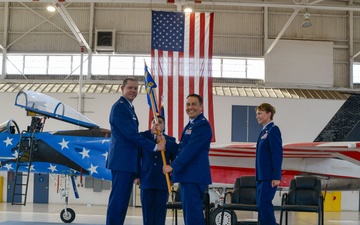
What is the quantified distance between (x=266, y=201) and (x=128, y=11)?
51.0 ft

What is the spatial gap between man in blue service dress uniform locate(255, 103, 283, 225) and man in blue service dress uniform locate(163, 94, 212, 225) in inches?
44.3

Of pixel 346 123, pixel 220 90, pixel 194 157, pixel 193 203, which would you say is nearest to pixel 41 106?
pixel 194 157

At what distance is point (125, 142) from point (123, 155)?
0.15 m

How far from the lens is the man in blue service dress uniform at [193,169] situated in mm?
4719

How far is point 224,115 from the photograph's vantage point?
60.2 feet

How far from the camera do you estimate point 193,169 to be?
4.77 metres

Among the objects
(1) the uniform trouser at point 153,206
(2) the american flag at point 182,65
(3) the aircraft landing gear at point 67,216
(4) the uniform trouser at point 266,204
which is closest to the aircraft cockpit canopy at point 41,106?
(3) the aircraft landing gear at point 67,216

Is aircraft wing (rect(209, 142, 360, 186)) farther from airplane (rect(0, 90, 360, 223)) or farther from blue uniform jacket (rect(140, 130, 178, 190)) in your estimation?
blue uniform jacket (rect(140, 130, 178, 190))

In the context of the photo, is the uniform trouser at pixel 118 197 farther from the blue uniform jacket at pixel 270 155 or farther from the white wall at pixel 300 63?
the white wall at pixel 300 63

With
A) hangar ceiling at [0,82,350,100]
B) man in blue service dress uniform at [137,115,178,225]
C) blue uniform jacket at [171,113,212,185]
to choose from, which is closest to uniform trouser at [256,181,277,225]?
blue uniform jacket at [171,113,212,185]

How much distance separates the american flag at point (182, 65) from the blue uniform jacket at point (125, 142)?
6.98 meters

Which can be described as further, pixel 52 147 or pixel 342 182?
pixel 342 182

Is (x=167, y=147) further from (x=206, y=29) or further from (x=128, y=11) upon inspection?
(x=128, y=11)

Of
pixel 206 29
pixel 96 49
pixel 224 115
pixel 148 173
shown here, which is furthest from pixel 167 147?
pixel 96 49
